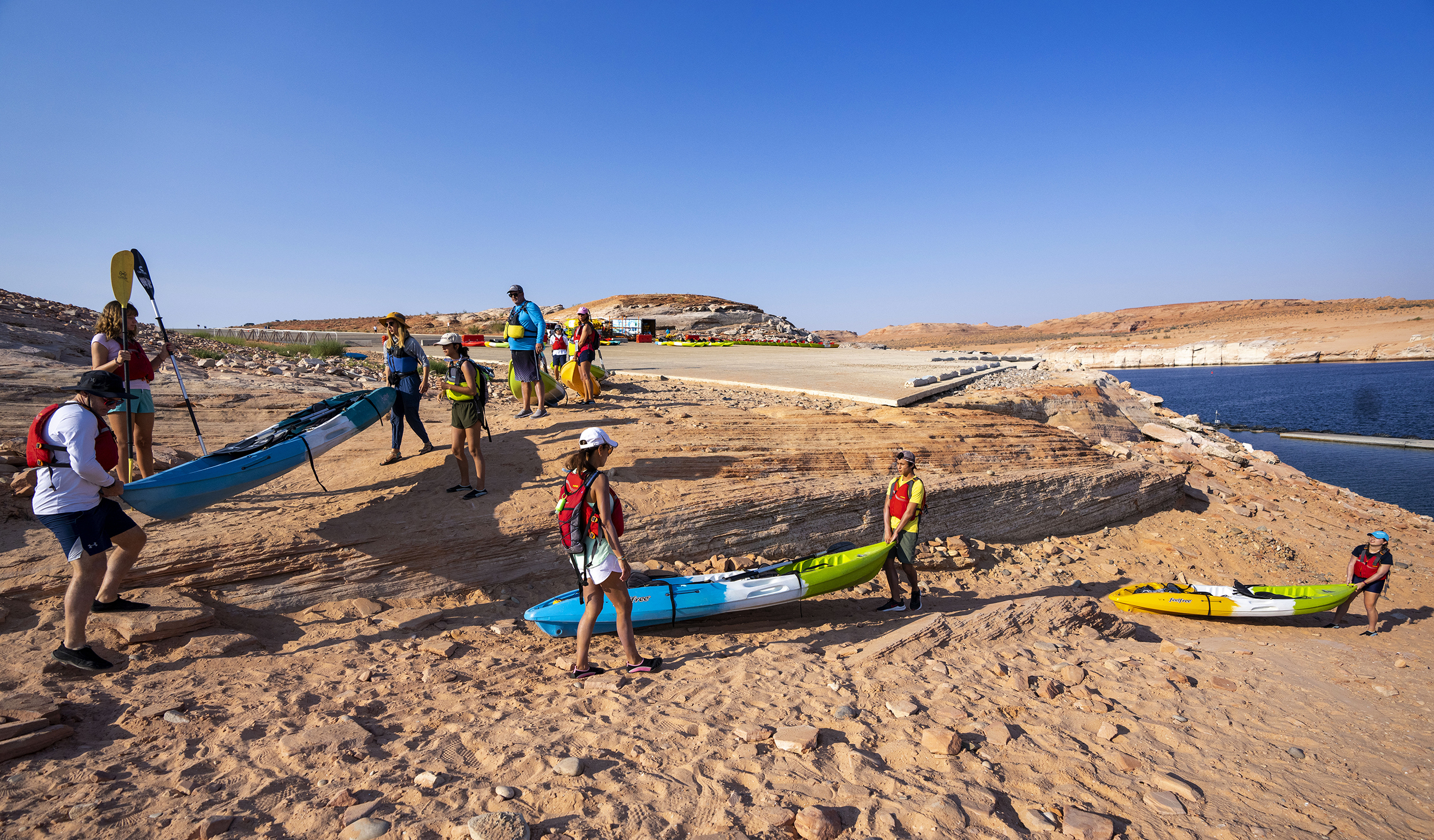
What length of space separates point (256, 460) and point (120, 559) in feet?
4.95

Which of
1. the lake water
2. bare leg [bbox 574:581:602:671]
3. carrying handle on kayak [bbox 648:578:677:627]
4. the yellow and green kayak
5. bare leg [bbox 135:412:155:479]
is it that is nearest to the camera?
bare leg [bbox 574:581:602:671]

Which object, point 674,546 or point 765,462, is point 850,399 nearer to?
point 765,462

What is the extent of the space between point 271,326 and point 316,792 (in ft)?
168

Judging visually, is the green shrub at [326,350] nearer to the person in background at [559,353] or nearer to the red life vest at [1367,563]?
the person in background at [559,353]

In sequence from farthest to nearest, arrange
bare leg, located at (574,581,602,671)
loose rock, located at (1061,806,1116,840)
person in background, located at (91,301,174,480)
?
person in background, located at (91,301,174,480) < bare leg, located at (574,581,602,671) < loose rock, located at (1061,806,1116,840)

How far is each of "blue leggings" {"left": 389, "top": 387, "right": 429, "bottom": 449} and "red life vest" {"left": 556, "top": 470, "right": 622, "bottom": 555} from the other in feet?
12.2

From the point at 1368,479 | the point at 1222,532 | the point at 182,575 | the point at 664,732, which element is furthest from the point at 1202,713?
the point at 1368,479

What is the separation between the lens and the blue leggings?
7336mm

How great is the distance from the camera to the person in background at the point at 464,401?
657 cm

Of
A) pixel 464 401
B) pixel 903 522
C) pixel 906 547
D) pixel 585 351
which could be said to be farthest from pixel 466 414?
pixel 906 547

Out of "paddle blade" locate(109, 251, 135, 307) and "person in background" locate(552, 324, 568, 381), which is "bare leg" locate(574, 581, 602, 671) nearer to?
"paddle blade" locate(109, 251, 135, 307)

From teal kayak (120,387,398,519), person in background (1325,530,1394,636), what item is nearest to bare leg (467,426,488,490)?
teal kayak (120,387,398,519)

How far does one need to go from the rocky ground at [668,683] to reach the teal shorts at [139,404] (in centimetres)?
118

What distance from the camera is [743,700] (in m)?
4.43
